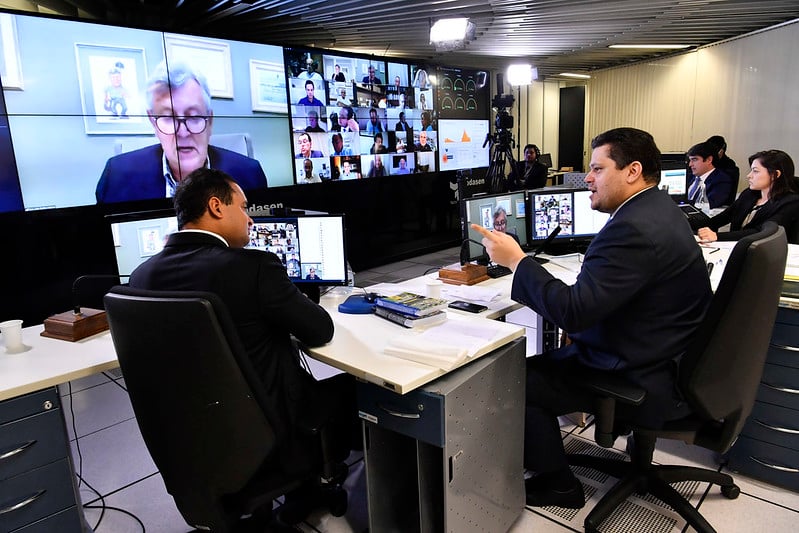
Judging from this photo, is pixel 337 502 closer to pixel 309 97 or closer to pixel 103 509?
pixel 103 509

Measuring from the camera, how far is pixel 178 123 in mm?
4324

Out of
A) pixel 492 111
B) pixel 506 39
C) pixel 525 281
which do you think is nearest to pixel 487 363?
pixel 525 281

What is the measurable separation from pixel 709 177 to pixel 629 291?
3198 millimetres

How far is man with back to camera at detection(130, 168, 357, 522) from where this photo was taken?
1.43 m

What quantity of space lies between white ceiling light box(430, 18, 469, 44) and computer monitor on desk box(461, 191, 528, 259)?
2.25 meters

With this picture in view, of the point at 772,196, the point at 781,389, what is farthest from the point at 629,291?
the point at 772,196

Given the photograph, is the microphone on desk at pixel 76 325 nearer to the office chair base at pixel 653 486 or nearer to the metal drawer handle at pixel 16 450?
the metal drawer handle at pixel 16 450

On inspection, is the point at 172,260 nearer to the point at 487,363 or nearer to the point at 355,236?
the point at 487,363

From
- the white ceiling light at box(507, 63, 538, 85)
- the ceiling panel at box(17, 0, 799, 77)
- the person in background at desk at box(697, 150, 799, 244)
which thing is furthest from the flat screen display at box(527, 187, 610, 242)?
the white ceiling light at box(507, 63, 538, 85)

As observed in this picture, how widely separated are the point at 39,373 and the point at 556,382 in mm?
1715

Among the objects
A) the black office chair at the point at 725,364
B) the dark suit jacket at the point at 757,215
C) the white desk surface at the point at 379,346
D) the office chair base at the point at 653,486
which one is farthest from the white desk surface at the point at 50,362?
the dark suit jacket at the point at 757,215

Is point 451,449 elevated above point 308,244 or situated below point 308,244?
below

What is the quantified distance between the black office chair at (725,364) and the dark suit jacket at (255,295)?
3.10 ft

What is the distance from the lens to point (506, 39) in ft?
19.2
